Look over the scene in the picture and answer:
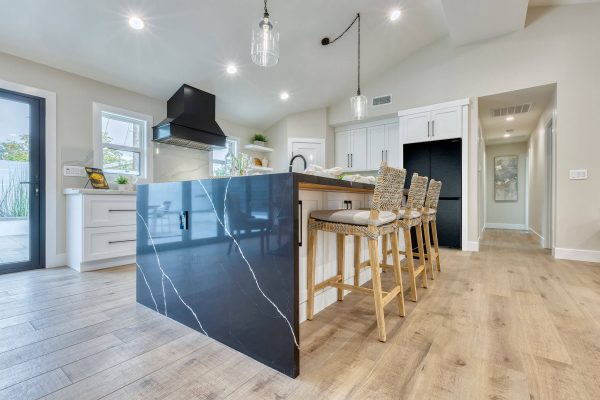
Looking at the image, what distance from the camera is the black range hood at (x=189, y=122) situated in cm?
385

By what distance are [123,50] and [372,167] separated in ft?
14.3

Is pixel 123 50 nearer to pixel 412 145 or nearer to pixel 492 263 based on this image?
pixel 412 145

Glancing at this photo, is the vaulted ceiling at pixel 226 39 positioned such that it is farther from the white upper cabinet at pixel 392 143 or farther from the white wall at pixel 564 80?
the white upper cabinet at pixel 392 143

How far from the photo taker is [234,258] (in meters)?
1.43

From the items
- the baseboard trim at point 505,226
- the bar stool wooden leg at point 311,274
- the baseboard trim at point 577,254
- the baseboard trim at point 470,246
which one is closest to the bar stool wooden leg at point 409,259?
the bar stool wooden leg at point 311,274

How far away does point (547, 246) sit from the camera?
434cm

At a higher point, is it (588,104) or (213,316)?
(588,104)

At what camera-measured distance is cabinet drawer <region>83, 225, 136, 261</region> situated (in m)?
2.93

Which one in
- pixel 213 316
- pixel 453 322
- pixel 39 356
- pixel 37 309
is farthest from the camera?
pixel 37 309

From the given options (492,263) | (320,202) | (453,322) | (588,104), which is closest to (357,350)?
(453,322)

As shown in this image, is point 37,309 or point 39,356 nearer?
point 39,356

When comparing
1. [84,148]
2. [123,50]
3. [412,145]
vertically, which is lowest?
[84,148]

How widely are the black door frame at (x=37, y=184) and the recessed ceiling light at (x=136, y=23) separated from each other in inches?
52.8

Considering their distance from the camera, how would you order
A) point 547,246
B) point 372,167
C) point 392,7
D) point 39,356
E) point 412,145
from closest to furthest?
1. point 39,356
2. point 392,7
3. point 547,246
4. point 412,145
5. point 372,167
